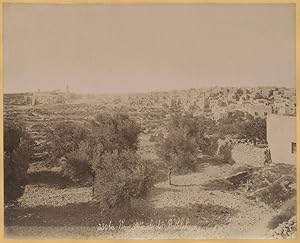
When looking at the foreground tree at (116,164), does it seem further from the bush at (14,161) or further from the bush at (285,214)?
the bush at (285,214)

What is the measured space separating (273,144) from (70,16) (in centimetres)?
93

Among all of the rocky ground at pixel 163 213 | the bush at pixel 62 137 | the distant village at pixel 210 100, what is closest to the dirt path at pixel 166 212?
the rocky ground at pixel 163 213

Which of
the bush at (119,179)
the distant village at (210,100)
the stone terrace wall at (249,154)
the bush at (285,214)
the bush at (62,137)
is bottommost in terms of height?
the bush at (285,214)

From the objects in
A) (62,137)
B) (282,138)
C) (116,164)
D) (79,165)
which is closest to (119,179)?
(116,164)

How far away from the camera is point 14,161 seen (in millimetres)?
1823

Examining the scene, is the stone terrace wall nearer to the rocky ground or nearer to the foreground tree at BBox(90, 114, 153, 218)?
the rocky ground

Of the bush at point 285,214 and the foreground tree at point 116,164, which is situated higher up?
the foreground tree at point 116,164

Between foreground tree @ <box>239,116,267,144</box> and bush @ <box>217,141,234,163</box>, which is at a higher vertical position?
foreground tree @ <box>239,116,267,144</box>

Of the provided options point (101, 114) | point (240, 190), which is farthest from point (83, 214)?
point (240, 190)

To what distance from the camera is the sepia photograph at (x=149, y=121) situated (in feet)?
5.99

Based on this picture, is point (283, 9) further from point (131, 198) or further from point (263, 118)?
point (131, 198)

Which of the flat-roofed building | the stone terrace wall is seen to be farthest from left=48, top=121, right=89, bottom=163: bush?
the flat-roofed building

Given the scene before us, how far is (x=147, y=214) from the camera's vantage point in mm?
1847

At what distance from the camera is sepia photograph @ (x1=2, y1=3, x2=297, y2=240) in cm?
183
